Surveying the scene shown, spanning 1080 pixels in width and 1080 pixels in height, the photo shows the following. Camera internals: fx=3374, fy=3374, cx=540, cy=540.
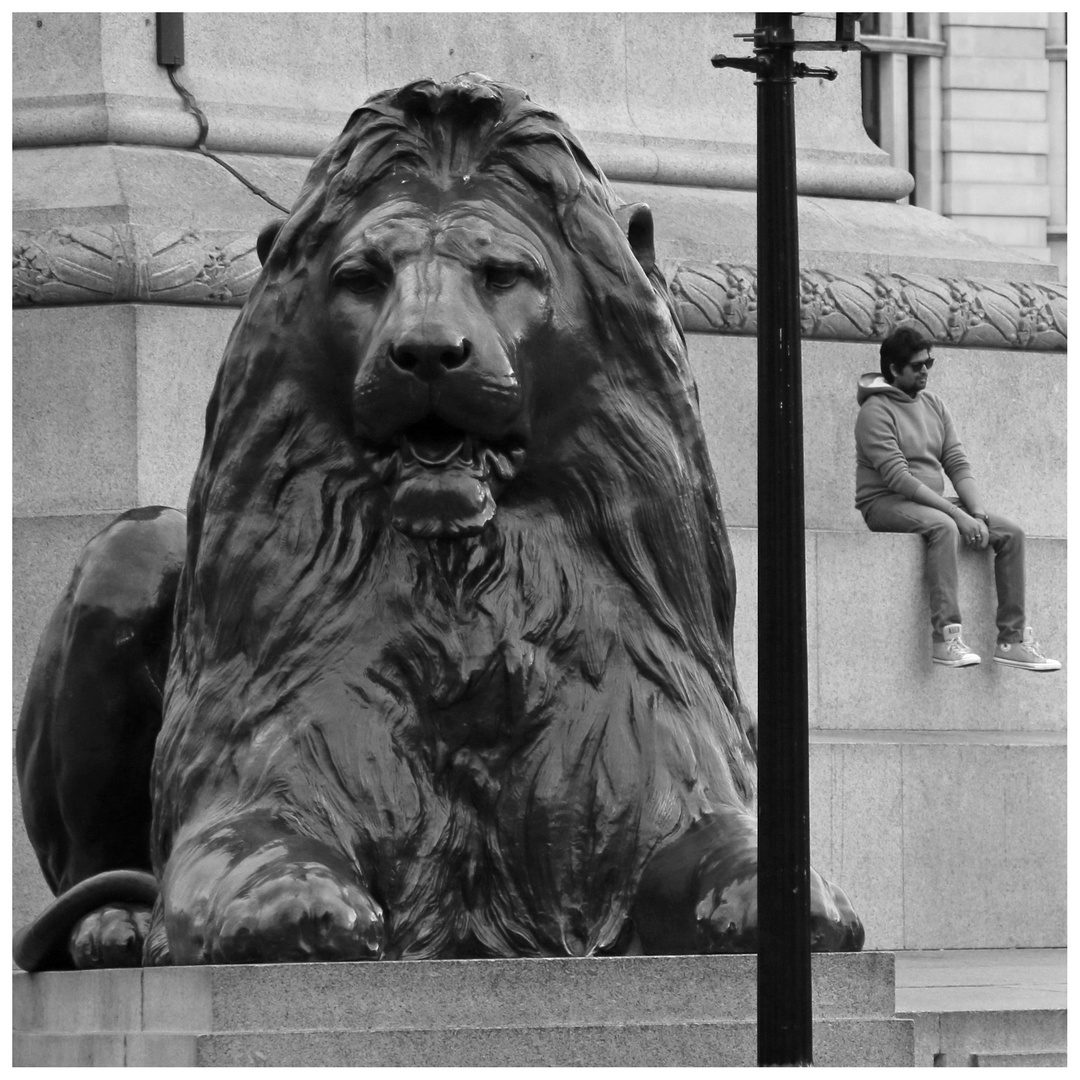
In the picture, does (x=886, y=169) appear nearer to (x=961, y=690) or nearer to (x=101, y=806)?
(x=961, y=690)

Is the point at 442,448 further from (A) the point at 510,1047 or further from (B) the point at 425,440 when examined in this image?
(A) the point at 510,1047

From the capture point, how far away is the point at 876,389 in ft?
35.9

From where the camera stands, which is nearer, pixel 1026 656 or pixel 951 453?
pixel 1026 656

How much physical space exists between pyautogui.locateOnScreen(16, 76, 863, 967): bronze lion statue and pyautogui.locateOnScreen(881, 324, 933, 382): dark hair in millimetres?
4619

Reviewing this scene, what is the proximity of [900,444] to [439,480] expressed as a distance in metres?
5.22

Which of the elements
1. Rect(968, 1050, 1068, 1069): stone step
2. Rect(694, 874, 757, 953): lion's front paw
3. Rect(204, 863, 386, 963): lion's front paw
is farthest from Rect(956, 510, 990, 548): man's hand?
Rect(204, 863, 386, 963): lion's front paw

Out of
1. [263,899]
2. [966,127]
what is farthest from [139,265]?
[966,127]

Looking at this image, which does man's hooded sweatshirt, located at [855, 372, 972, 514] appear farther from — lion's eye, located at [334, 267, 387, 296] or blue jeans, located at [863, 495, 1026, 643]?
lion's eye, located at [334, 267, 387, 296]

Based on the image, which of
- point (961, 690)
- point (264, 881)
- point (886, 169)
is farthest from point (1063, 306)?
point (264, 881)

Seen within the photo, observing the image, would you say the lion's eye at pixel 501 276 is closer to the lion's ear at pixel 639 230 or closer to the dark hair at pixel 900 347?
the lion's ear at pixel 639 230

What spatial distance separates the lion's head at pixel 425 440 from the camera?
19.7 ft

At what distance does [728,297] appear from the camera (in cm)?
1079

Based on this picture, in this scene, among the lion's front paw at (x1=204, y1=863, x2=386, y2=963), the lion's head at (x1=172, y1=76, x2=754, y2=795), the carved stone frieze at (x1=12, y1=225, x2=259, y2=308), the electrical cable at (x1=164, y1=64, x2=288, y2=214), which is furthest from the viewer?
the electrical cable at (x1=164, y1=64, x2=288, y2=214)

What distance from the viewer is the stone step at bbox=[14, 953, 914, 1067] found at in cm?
536
